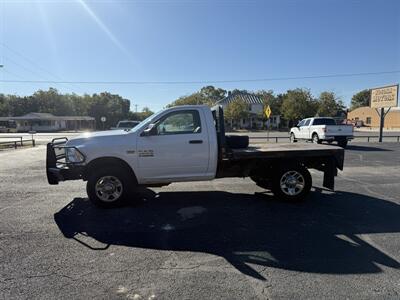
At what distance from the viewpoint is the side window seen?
6734 millimetres

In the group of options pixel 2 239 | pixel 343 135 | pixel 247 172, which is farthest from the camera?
pixel 343 135

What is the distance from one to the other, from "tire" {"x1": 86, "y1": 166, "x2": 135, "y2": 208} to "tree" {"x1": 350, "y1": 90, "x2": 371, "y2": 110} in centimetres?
13485

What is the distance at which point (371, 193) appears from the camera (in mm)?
8047

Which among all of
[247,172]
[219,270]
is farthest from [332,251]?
[247,172]

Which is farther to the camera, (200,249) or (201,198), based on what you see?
(201,198)

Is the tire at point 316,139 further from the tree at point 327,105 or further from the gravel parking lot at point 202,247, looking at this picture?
the tree at point 327,105

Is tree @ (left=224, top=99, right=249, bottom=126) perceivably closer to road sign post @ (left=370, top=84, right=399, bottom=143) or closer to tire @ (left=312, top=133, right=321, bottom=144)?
road sign post @ (left=370, top=84, right=399, bottom=143)

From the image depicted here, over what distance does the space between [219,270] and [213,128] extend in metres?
3.42

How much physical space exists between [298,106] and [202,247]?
197 ft

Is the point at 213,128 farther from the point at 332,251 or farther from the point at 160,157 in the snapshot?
the point at 332,251

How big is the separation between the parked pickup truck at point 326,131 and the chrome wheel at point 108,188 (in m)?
17.5

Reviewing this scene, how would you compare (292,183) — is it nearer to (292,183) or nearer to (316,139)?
(292,183)

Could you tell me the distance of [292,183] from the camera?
7055 mm

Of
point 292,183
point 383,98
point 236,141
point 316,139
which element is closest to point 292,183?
point 292,183
